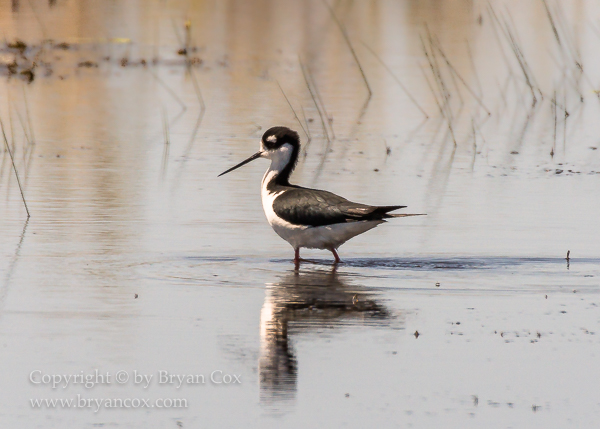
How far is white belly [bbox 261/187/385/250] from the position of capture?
9820 mm

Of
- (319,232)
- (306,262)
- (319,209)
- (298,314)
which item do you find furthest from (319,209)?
(298,314)

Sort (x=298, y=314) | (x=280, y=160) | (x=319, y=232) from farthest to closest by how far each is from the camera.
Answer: (x=280, y=160) → (x=319, y=232) → (x=298, y=314)

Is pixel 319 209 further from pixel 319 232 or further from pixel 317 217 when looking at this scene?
pixel 319 232

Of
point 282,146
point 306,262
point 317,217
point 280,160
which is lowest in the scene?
point 306,262

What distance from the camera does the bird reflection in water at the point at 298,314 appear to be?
255 inches

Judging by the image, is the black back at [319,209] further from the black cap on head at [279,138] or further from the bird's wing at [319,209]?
the black cap on head at [279,138]

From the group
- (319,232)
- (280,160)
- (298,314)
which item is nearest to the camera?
(298,314)

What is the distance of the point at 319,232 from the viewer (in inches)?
388

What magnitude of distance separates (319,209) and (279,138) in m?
1.30

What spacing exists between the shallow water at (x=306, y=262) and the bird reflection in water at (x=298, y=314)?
0.08ft

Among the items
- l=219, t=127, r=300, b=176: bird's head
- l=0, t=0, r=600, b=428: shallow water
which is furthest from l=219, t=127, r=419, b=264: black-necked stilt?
l=219, t=127, r=300, b=176: bird's head

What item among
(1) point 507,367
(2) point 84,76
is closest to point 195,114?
(2) point 84,76

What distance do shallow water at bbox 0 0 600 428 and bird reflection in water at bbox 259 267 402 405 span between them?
2 cm

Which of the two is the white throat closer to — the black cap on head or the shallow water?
the black cap on head
